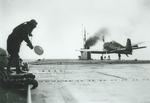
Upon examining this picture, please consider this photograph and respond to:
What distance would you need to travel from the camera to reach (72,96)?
866 centimetres

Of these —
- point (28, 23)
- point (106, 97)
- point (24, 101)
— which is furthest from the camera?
point (28, 23)

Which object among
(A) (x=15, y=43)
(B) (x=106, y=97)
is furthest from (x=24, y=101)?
(A) (x=15, y=43)

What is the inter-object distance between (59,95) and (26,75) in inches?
75.9

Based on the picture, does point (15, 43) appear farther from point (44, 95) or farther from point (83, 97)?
point (83, 97)

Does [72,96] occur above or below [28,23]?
below

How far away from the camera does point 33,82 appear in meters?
10.4

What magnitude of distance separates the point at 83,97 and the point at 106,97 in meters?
0.60

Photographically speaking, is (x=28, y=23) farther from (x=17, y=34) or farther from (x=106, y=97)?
(x=106, y=97)

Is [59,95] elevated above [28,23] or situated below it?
below

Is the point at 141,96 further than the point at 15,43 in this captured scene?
No

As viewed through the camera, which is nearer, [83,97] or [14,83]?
[83,97]

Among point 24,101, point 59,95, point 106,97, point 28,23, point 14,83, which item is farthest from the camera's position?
point 28,23

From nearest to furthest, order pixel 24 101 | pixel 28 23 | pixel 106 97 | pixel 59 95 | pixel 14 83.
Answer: pixel 24 101, pixel 106 97, pixel 59 95, pixel 14 83, pixel 28 23

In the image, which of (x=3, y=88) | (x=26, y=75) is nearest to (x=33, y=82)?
(x=26, y=75)
